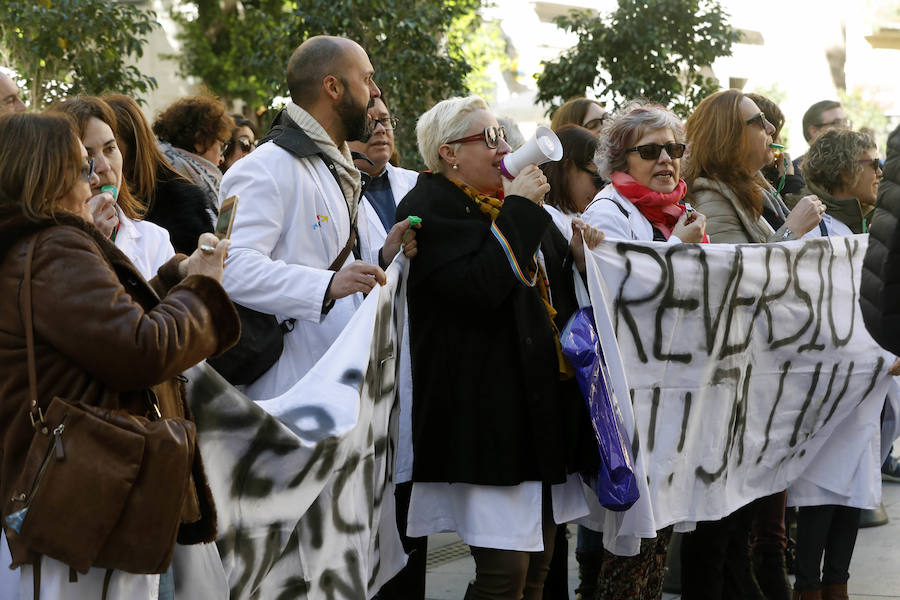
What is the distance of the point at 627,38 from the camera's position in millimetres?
9289

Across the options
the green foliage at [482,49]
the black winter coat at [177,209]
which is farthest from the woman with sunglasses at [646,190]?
the green foliage at [482,49]

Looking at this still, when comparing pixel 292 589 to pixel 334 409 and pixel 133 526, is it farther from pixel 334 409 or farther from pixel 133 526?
pixel 133 526

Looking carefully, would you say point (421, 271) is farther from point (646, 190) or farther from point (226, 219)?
point (646, 190)

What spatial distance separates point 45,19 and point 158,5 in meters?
7.37

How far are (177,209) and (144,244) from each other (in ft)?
3.30

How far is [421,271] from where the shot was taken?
12.3ft

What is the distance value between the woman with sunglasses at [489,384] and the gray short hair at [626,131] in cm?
77

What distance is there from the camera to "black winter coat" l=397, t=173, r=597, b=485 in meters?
3.63

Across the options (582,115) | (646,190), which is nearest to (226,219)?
(646,190)

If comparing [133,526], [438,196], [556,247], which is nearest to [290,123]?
[438,196]

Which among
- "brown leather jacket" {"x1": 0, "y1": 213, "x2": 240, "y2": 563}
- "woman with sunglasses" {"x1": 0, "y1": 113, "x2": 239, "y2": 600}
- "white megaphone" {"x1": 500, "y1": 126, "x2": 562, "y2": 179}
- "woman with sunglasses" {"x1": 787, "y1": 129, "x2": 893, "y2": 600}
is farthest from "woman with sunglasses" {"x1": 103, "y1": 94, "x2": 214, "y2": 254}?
"woman with sunglasses" {"x1": 787, "y1": 129, "x2": 893, "y2": 600}

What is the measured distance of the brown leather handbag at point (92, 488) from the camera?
2.42 m

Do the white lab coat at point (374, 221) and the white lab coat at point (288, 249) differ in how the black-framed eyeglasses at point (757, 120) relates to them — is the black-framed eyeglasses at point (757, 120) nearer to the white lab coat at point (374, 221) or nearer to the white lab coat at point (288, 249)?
the white lab coat at point (374, 221)

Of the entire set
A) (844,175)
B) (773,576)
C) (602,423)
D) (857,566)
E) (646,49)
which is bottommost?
(857,566)
